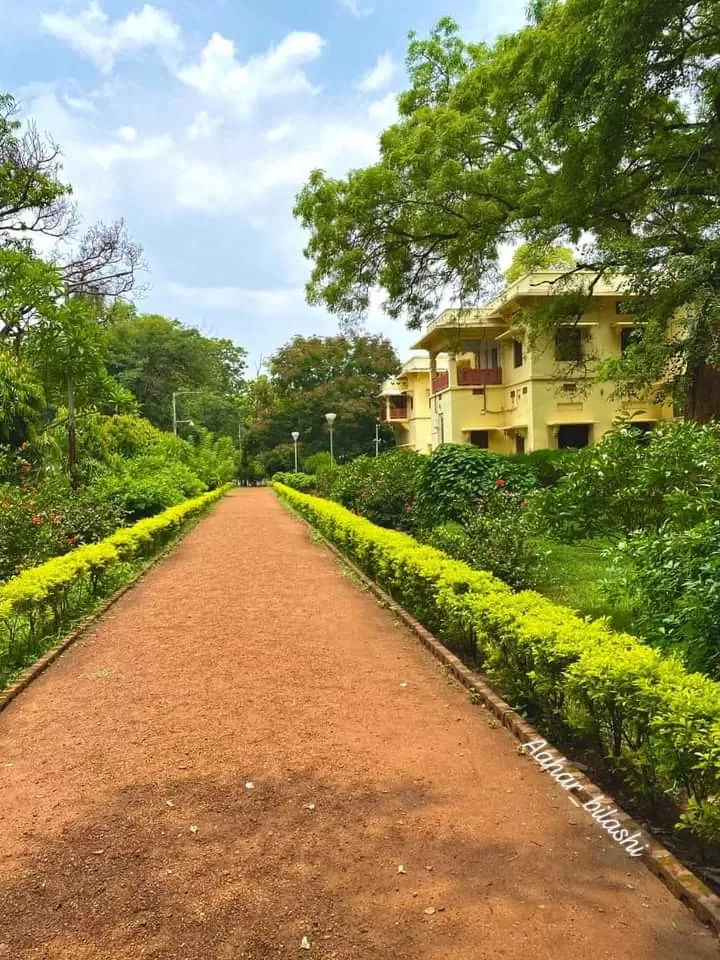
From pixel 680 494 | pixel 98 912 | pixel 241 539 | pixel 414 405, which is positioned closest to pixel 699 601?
pixel 680 494

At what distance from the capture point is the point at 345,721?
14.3 ft

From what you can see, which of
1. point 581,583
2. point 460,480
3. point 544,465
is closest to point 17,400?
point 460,480

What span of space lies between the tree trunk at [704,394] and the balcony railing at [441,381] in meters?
12.6

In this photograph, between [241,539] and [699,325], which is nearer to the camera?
[699,325]

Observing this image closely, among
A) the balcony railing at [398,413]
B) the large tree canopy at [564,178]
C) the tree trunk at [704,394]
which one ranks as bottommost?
the tree trunk at [704,394]

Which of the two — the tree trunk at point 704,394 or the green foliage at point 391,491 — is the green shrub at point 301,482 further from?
the tree trunk at point 704,394

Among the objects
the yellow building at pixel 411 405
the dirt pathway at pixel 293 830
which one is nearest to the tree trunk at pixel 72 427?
the dirt pathway at pixel 293 830

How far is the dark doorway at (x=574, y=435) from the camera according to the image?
23547 mm

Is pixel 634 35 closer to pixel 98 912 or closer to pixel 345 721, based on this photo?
pixel 345 721

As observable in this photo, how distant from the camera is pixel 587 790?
10.8 ft

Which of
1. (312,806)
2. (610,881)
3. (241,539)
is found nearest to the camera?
(610,881)

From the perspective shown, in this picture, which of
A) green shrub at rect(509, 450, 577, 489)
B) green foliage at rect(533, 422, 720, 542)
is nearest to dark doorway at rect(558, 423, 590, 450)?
green shrub at rect(509, 450, 577, 489)

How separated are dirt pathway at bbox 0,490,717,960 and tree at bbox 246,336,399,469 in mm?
40062

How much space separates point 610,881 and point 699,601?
164 centimetres
